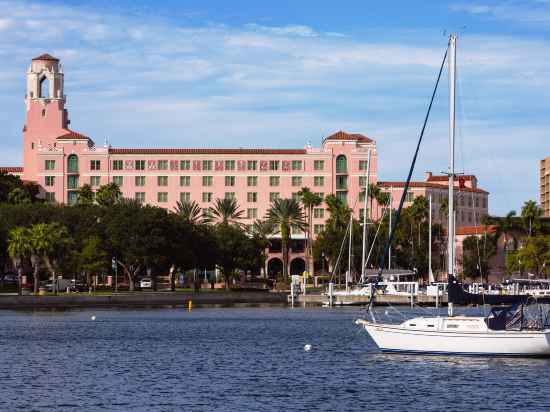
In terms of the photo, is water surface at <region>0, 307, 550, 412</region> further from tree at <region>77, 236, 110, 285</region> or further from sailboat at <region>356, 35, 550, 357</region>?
tree at <region>77, 236, 110, 285</region>

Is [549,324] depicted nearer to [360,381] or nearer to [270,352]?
[360,381]

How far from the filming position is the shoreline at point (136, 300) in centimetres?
13488

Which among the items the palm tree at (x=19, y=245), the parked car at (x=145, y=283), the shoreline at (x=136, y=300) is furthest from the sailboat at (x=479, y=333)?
the parked car at (x=145, y=283)

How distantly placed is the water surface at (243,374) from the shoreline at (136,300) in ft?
124

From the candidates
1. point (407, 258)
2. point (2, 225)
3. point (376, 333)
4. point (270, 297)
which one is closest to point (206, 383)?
point (376, 333)

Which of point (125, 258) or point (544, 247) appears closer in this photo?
point (125, 258)

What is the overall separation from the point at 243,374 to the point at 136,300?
Answer: 269ft

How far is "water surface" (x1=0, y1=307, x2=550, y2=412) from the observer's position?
52438 mm

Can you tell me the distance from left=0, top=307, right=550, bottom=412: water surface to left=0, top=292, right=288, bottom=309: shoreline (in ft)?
124

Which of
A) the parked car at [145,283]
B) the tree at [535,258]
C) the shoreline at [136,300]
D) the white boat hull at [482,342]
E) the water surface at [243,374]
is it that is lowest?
the water surface at [243,374]

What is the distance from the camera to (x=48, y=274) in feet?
593

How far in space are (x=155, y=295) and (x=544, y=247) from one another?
59.1 m

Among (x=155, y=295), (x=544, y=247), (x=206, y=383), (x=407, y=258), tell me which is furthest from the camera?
(x=407, y=258)

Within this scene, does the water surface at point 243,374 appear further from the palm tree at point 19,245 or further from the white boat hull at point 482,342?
the palm tree at point 19,245
